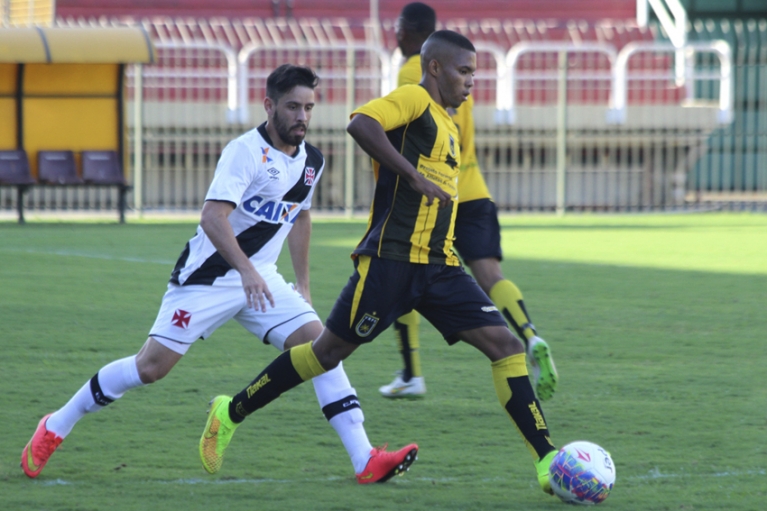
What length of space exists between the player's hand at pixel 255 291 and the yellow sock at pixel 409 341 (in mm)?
1559

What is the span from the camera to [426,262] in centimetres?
431

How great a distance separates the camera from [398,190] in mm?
4289

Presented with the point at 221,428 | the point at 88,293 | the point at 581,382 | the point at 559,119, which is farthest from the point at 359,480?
the point at 559,119

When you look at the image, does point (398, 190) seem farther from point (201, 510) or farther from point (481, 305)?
point (201, 510)

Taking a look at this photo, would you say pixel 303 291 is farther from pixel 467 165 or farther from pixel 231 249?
pixel 467 165

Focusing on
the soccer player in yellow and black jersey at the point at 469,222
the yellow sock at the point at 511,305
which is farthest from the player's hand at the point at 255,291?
the yellow sock at the point at 511,305

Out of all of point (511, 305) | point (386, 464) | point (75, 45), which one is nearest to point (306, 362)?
point (386, 464)

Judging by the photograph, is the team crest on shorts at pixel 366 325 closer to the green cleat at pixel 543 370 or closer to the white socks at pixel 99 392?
the white socks at pixel 99 392

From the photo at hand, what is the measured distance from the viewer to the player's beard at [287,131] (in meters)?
4.59

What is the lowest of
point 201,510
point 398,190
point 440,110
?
point 201,510

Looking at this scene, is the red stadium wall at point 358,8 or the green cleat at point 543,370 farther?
the red stadium wall at point 358,8

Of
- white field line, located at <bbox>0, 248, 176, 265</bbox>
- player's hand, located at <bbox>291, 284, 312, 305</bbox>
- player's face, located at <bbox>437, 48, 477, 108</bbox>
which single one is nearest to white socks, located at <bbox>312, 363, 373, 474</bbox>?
player's hand, located at <bbox>291, 284, 312, 305</bbox>

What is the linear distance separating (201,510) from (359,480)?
0.64m

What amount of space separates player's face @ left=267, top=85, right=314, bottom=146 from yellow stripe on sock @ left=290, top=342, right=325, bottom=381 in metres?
0.82
